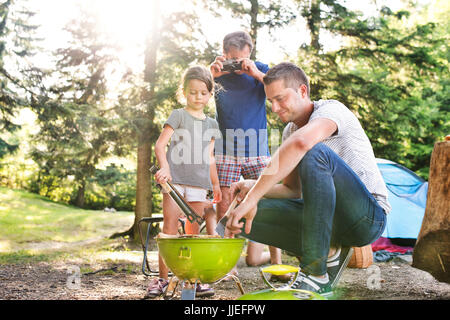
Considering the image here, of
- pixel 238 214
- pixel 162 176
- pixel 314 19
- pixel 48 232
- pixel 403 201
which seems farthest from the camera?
pixel 48 232

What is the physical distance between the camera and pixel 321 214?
69.3 inches

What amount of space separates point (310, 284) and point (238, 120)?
1713 millimetres

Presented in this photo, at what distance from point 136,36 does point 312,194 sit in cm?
710

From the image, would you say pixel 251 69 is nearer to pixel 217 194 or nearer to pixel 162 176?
pixel 217 194

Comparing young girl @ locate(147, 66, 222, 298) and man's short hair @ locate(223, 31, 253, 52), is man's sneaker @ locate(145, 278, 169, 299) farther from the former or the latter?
man's short hair @ locate(223, 31, 253, 52)

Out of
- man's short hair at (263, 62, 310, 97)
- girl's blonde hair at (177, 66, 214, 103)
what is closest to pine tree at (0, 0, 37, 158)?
girl's blonde hair at (177, 66, 214, 103)

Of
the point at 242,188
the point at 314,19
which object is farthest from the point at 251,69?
the point at 314,19

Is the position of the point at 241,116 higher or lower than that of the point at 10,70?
lower

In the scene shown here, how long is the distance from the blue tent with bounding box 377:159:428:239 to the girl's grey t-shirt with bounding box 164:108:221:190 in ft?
11.5

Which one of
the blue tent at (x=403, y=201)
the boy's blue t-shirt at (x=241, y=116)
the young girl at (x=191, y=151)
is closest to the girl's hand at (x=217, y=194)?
the young girl at (x=191, y=151)

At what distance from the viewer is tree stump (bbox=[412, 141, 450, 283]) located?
270 centimetres

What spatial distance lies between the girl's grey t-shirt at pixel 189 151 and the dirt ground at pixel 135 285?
775 mm

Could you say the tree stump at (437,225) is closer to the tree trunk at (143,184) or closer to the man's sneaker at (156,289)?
the man's sneaker at (156,289)

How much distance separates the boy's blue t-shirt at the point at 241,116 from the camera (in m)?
3.16
